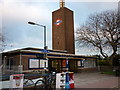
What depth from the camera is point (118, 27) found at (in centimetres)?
2525

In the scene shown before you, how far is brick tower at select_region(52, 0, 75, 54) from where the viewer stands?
Answer: 36.5 metres

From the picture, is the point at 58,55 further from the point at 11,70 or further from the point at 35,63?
the point at 11,70

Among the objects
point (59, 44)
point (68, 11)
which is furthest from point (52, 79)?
point (68, 11)

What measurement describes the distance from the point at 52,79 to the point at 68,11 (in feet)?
103

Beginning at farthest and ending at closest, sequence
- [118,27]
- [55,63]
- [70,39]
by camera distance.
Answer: [70,39], [55,63], [118,27]

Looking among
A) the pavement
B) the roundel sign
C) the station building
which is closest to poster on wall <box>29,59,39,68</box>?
the station building

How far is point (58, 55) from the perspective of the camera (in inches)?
978

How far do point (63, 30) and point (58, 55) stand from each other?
13.1 metres

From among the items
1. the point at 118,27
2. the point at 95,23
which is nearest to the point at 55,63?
the point at 95,23

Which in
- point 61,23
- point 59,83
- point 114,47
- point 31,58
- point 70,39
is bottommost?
point 59,83

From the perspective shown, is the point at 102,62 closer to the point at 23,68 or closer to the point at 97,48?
the point at 97,48

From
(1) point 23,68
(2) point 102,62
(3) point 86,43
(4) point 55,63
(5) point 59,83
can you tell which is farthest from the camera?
(2) point 102,62

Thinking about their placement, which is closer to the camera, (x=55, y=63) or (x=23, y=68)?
(x=23, y=68)

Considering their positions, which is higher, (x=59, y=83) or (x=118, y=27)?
(x=118, y=27)
